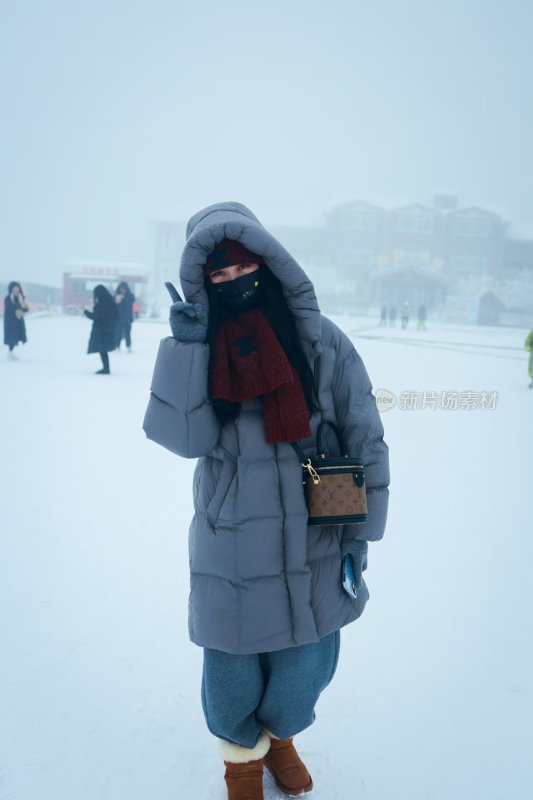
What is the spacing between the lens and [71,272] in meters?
21.9

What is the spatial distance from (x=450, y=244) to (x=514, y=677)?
35616mm

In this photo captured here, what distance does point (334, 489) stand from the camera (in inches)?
47.0

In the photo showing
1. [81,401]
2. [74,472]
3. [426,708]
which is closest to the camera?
[426,708]

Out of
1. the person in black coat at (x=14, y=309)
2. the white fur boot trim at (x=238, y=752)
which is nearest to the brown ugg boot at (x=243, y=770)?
the white fur boot trim at (x=238, y=752)

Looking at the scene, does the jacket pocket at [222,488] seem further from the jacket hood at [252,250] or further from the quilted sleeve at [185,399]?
the jacket hood at [252,250]

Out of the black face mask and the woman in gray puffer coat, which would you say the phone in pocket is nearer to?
the woman in gray puffer coat

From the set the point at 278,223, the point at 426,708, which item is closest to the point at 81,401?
the point at 426,708

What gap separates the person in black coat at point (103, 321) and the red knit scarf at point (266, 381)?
7081mm

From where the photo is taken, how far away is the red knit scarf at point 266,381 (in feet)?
3.89

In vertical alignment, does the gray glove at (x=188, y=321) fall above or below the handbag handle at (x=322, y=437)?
above

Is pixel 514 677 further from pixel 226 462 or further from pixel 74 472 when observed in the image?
pixel 74 472

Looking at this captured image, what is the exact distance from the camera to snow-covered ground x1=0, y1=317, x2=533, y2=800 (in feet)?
4.73

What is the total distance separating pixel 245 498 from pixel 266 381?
0.24m

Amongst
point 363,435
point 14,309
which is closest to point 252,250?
point 363,435
